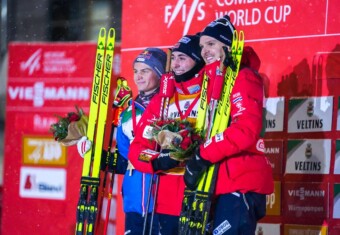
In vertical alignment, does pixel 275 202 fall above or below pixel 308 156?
below

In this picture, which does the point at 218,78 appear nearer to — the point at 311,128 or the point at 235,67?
the point at 235,67

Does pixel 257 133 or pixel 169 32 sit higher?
pixel 169 32

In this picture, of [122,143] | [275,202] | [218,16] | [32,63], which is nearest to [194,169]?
[122,143]

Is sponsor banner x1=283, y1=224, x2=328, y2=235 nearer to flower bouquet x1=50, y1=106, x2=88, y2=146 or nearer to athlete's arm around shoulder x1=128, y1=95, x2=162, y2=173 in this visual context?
athlete's arm around shoulder x1=128, y1=95, x2=162, y2=173

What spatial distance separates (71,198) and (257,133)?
3.14 meters

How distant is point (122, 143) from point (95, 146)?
19 cm

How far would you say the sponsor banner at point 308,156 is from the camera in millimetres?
6152

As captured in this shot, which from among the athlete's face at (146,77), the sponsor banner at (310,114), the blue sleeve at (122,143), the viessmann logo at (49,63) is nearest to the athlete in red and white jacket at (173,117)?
the athlete's face at (146,77)

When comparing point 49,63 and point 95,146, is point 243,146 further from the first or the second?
point 49,63

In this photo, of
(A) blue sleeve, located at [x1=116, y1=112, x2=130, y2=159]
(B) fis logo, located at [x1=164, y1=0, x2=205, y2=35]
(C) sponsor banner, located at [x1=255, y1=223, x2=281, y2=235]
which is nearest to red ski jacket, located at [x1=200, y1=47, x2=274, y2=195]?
(A) blue sleeve, located at [x1=116, y1=112, x2=130, y2=159]

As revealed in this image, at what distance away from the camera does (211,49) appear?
18.5 feet

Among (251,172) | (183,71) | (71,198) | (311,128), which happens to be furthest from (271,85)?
(71,198)

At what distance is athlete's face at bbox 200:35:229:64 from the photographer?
5.61 meters

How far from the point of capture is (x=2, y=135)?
27.8 feet
